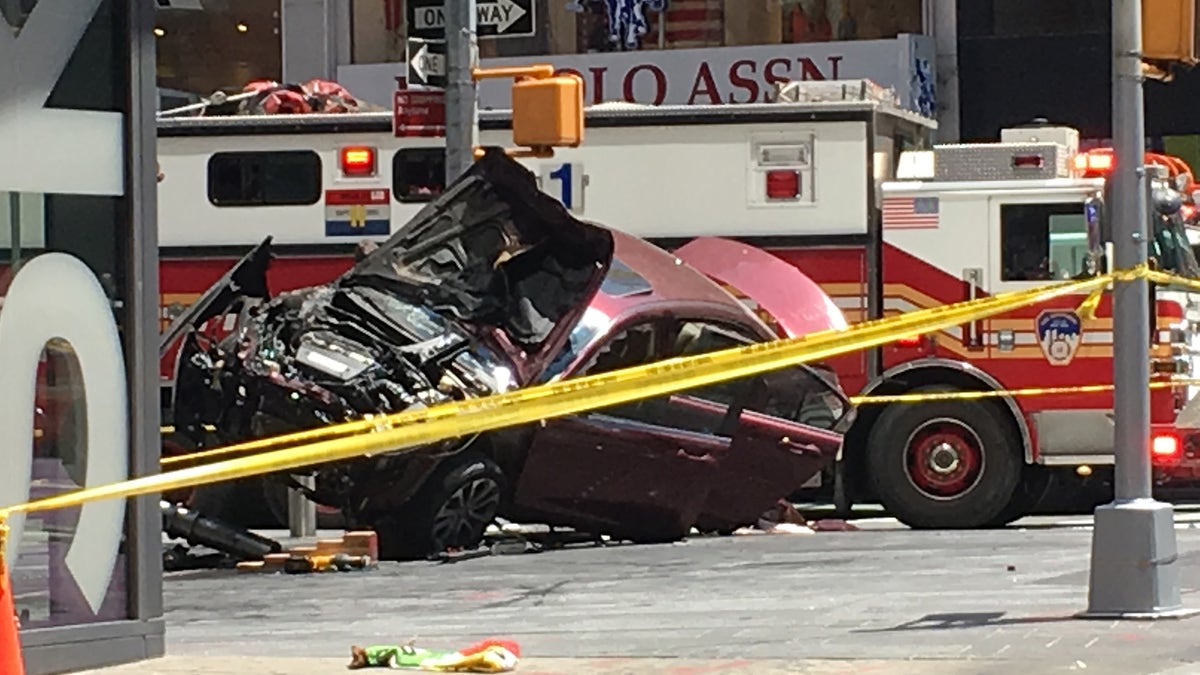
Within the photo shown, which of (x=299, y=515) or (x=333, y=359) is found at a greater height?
(x=333, y=359)

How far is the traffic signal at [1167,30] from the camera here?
10930 mm

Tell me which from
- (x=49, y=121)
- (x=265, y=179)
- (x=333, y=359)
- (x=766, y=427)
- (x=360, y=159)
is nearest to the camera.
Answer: (x=49, y=121)

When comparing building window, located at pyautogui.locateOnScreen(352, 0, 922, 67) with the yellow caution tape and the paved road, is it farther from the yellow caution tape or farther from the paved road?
the yellow caution tape

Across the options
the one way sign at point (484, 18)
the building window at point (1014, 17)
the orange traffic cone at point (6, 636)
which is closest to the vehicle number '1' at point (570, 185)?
the one way sign at point (484, 18)

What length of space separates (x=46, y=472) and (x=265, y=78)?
68.7 ft

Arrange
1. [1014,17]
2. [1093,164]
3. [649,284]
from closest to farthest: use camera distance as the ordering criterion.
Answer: [649,284], [1093,164], [1014,17]

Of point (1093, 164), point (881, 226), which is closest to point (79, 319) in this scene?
point (881, 226)

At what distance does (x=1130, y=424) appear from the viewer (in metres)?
10.9

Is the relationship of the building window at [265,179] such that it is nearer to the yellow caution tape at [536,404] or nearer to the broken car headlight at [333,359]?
the broken car headlight at [333,359]

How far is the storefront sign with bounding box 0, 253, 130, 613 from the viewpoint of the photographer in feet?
30.5

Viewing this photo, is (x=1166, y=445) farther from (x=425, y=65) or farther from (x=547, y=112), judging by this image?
(x=425, y=65)

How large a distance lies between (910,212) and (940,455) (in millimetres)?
1728

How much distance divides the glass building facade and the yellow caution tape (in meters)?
0.24

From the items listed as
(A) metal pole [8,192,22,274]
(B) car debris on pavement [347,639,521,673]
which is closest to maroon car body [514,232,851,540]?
(B) car debris on pavement [347,639,521,673]
